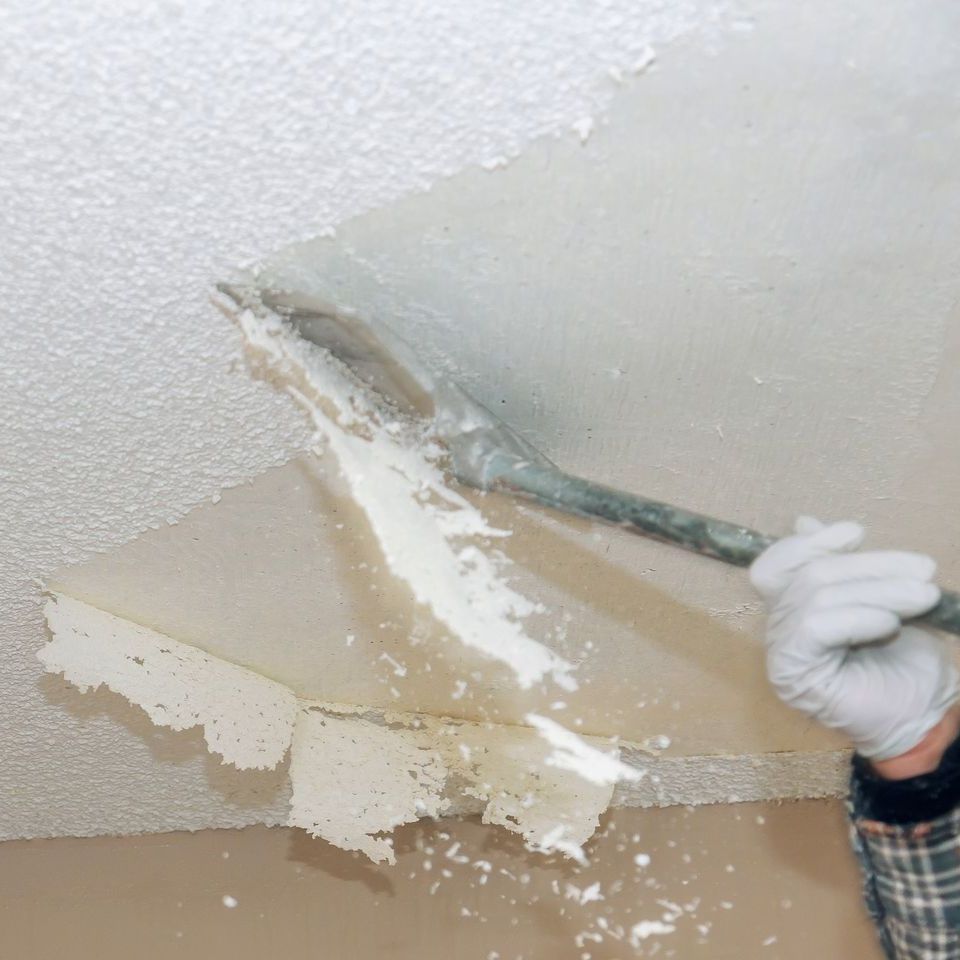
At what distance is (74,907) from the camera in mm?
1525

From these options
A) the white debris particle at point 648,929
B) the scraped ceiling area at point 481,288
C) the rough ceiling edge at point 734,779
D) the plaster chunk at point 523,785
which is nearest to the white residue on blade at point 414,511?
the scraped ceiling area at point 481,288

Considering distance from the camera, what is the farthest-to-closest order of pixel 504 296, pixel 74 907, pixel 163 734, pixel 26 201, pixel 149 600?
pixel 74 907 → pixel 163 734 → pixel 149 600 → pixel 504 296 → pixel 26 201

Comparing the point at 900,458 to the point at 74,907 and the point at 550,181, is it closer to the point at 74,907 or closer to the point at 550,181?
the point at 550,181

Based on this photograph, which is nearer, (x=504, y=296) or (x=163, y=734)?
(x=504, y=296)

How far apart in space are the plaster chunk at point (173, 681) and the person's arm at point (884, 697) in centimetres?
80

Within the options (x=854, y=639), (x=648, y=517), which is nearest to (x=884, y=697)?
(x=854, y=639)

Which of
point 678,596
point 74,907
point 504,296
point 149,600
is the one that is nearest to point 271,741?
point 149,600

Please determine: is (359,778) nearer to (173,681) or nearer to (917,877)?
(173,681)

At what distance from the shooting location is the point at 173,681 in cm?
130

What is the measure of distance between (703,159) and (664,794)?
117 centimetres

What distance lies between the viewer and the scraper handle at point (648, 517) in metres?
0.80

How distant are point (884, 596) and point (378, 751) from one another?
87 centimetres

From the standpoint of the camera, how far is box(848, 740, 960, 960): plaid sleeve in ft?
2.69

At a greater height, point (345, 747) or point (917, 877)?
point (345, 747)
